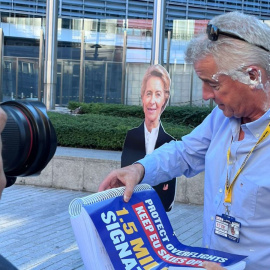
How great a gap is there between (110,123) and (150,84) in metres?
4.18

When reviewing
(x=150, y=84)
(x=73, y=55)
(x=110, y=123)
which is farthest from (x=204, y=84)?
(x=73, y=55)

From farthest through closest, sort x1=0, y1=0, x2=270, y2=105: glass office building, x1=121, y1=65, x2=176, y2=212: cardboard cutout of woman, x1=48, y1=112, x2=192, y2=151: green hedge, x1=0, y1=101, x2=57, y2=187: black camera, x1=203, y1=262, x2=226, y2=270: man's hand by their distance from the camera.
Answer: x1=0, y1=0, x2=270, y2=105: glass office building < x1=48, y1=112, x2=192, y2=151: green hedge < x1=121, y1=65, x2=176, y2=212: cardboard cutout of woman < x1=0, y1=101, x2=57, y2=187: black camera < x1=203, y1=262, x2=226, y2=270: man's hand

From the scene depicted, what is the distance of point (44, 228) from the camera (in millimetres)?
5891

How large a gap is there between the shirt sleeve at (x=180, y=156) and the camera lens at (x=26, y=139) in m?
0.42

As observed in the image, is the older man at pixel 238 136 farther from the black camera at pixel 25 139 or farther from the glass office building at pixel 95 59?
the glass office building at pixel 95 59

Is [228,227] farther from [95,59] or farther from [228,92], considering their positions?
[95,59]

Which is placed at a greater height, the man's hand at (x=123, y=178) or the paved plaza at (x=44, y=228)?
the man's hand at (x=123, y=178)

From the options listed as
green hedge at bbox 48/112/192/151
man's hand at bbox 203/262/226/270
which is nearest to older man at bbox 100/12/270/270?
man's hand at bbox 203/262/226/270

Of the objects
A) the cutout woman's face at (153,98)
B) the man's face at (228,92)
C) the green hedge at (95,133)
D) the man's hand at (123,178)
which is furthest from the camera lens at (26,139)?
the green hedge at (95,133)

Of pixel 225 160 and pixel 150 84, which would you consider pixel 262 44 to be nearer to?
pixel 225 160

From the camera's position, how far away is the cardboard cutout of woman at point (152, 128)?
5.05 m

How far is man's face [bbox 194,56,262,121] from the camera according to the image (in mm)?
1780

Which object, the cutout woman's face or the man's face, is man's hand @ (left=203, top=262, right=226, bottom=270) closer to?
the man's face

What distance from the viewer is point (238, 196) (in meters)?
1.79
